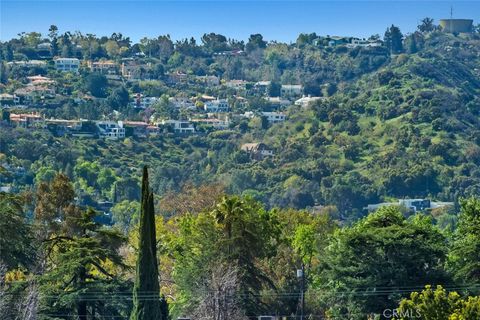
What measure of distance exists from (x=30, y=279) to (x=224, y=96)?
154443 mm

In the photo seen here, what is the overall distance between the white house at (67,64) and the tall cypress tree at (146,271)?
5931 inches

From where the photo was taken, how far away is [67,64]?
187 m

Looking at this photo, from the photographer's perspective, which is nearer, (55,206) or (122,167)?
(55,206)

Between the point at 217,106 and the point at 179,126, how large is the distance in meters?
19.5

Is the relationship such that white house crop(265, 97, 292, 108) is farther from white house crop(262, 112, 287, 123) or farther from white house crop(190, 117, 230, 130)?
white house crop(190, 117, 230, 130)

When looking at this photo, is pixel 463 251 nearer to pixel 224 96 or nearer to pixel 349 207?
pixel 349 207

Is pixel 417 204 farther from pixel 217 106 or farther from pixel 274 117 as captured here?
pixel 217 106

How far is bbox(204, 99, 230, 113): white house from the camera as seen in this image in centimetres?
18475

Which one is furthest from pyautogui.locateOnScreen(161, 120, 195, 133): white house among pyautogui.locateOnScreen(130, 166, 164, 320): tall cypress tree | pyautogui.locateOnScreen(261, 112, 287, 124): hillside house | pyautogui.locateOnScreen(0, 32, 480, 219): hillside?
pyautogui.locateOnScreen(130, 166, 164, 320): tall cypress tree

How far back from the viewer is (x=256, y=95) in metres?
198

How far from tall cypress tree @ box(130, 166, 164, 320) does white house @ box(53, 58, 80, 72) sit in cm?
15065

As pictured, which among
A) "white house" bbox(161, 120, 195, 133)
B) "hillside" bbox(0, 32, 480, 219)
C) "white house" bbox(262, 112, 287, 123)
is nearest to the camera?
"hillside" bbox(0, 32, 480, 219)

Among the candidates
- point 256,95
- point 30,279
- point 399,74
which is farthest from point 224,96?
point 30,279

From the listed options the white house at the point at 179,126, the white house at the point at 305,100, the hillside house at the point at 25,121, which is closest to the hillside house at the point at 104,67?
the white house at the point at 305,100
